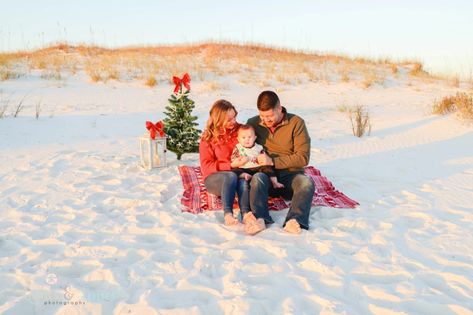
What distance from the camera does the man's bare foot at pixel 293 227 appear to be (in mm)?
4137

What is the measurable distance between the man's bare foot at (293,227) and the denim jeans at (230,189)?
0.46 metres

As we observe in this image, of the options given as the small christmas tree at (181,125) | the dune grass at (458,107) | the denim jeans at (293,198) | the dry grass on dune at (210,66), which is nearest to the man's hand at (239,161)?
the denim jeans at (293,198)

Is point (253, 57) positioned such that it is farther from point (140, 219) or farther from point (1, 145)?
point (140, 219)

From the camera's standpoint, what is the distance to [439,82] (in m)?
16.8

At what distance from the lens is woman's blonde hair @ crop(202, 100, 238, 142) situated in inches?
191

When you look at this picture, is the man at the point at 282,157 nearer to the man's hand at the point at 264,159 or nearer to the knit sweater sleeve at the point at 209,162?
the man's hand at the point at 264,159

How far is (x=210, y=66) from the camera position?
16.6 m

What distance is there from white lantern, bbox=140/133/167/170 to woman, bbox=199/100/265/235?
1455 mm

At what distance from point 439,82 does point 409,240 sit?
14.5 metres

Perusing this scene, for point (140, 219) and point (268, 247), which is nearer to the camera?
point (268, 247)

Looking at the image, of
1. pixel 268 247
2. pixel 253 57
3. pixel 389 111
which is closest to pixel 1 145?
pixel 268 247

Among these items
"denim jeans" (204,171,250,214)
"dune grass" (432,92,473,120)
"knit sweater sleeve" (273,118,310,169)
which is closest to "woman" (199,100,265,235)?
"denim jeans" (204,171,250,214)

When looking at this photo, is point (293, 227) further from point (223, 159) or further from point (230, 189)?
point (223, 159)

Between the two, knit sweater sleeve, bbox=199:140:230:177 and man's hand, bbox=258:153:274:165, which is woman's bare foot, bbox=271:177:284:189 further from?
knit sweater sleeve, bbox=199:140:230:177
